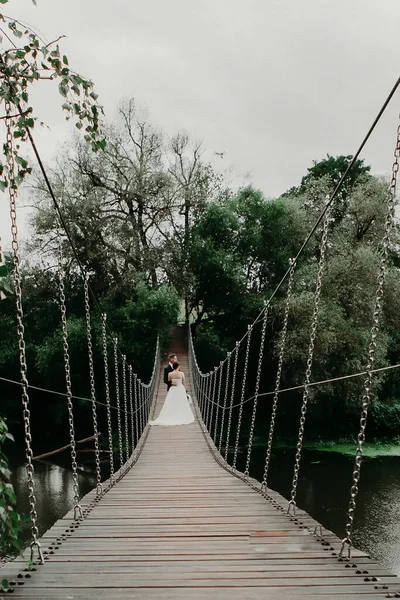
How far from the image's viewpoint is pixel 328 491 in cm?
981

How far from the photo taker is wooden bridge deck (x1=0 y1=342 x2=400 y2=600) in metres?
1.60

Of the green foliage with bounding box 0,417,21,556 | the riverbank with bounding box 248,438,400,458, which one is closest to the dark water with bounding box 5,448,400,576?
the riverbank with bounding box 248,438,400,458

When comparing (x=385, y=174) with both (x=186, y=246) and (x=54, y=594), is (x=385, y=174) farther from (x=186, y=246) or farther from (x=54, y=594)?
(x=54, y=594)

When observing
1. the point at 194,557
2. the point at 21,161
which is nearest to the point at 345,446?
the point at 194,557

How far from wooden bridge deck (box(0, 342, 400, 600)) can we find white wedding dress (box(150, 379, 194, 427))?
15.7ft

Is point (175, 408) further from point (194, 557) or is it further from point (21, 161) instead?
point (21, 161)

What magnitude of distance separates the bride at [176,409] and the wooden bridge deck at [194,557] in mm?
4797

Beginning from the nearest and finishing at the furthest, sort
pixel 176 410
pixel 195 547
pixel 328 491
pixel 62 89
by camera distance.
Answer: pixel 62 89
pixel 195 547
pixel 176 410
pixel 328 491

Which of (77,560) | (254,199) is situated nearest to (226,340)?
(254,199)

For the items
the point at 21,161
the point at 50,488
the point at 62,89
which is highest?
the point at 62,89

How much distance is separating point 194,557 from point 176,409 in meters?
6.39

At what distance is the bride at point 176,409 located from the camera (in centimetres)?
822

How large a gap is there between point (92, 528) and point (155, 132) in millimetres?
14394

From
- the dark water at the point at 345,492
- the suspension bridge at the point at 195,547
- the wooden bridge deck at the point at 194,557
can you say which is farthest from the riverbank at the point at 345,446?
the wooden bridge deck at the point at 194,557
